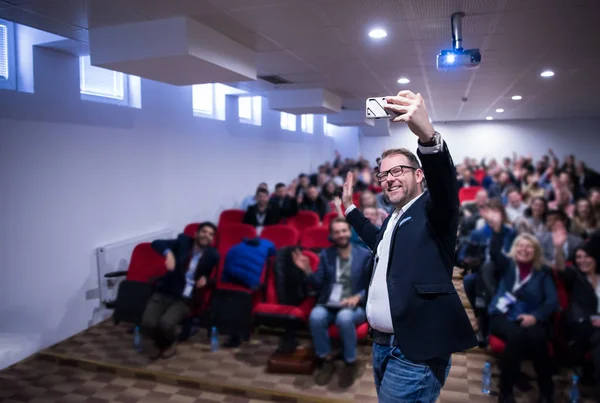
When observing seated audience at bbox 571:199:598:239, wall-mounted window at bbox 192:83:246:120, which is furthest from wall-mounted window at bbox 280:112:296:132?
seated audience at bbox 571:199:598:239

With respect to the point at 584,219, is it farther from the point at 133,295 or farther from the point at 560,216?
the point at 133,295

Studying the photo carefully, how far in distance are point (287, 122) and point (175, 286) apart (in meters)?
6.82

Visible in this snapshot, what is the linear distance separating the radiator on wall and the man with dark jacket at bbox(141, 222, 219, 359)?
0.78 m

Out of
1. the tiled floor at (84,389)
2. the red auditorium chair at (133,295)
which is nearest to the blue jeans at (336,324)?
the tiled floor at (84,389)

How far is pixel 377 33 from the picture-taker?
3.85 m

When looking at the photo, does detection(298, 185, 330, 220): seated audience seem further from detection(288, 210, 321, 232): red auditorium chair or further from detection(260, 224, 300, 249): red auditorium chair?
detection(260, 224, 300, 249): red auditorium chair

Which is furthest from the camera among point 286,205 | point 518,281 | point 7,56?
point 286,205

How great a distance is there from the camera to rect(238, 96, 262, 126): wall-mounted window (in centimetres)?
805

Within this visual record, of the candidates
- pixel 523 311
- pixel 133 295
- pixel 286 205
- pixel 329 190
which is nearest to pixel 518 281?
pixel 523 311

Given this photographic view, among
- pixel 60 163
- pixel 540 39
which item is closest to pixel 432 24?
pixel 540 39

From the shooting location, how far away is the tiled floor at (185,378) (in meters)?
3.19

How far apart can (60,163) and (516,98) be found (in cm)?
807

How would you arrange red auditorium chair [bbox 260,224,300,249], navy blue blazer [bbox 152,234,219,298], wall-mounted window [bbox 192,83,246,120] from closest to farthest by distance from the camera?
navy blue blazer [bbox 152,234,219,298], red auditorium chair [bbox 260,224,300,249], wall-mounted window [bbox 192,83,246,120]

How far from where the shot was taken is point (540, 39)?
4.16 metres
